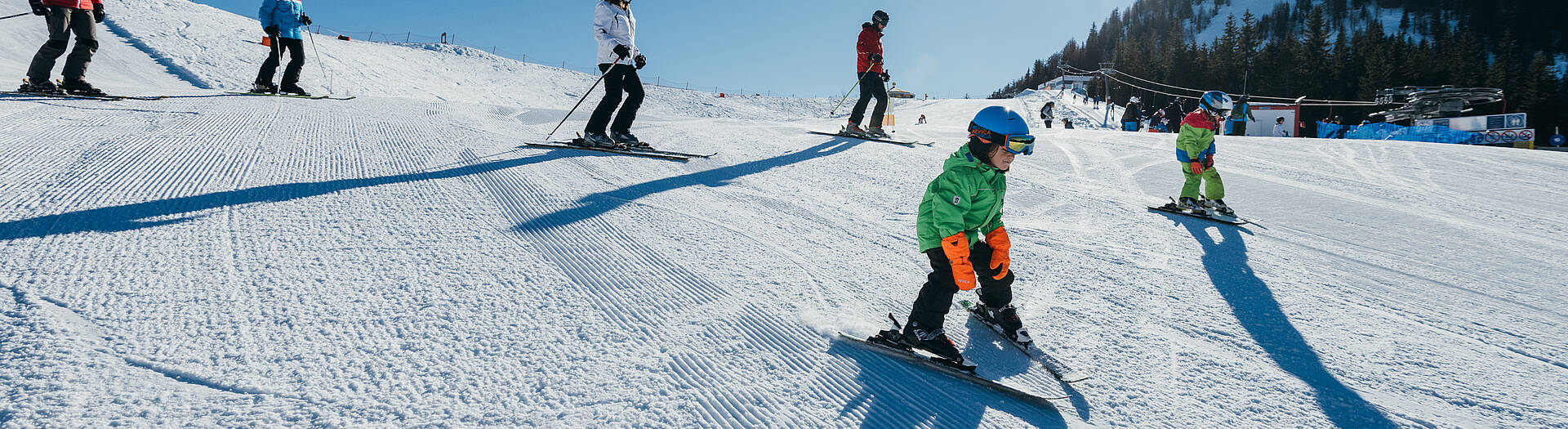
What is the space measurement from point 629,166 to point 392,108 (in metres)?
4.72

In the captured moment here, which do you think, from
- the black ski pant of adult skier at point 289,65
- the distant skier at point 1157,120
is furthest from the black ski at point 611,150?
the distant skier at point 1157,120

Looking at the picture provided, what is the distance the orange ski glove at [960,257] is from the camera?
8.29ft

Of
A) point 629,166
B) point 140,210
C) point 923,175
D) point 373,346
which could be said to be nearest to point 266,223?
point 140,210

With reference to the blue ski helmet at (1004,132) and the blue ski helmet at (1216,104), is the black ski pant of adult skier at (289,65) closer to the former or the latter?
the blue ski helmet at (1004,132)

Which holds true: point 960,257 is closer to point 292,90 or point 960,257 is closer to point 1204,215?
point 1204,215

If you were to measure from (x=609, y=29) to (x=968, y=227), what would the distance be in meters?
4.78

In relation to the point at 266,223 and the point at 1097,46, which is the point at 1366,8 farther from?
the point at 266,223

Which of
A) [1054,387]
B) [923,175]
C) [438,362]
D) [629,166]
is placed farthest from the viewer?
[923,175]

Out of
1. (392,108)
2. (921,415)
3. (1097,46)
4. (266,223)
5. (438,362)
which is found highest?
(1097,46)

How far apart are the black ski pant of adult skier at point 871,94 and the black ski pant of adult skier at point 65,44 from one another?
29.9 feet

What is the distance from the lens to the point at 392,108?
8.74 metres

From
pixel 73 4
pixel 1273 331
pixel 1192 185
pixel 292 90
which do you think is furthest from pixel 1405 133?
pixel 73 4

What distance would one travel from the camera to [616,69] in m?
6.62

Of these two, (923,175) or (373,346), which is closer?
(373,346)
